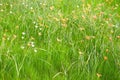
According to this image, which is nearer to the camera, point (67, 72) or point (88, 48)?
point (67, 72)

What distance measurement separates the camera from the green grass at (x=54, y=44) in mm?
3174

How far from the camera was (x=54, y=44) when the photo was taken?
3.69 meters

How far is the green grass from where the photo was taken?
3174mm

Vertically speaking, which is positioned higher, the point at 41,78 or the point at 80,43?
the point at 80,43

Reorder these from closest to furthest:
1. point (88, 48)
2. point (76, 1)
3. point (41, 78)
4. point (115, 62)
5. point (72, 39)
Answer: point (41, 78) → point (115, 62) → point (88, 48) → point (72, 39) → point (76, 1)

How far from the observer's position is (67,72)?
3217 millimetres

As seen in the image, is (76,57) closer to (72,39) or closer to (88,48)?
(88,48)

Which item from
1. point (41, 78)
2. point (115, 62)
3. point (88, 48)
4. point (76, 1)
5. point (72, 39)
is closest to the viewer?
point (41, 78)

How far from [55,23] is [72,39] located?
32 centimetres

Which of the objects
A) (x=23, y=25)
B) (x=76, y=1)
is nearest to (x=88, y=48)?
(x=23, y=25)

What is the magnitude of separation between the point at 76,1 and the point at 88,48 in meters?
1.74

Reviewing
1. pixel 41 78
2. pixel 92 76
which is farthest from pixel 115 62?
pixel 41 78

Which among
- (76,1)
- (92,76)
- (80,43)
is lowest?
(92,76)

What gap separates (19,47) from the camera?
3518 millimetres
